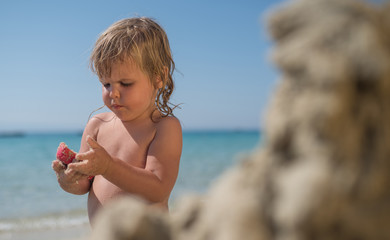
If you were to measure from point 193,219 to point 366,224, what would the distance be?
1.56 ft

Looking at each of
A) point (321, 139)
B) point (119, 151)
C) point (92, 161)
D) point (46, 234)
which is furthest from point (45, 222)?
point (321, 139)

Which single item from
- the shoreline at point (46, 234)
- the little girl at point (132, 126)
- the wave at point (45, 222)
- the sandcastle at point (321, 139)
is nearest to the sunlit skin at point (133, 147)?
the little girl at point (132, 126)

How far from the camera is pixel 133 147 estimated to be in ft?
10.4

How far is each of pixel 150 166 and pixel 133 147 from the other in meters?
0.29

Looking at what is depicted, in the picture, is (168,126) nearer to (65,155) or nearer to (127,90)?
(127,90)

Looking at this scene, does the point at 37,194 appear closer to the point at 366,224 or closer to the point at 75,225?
the point at 75,225

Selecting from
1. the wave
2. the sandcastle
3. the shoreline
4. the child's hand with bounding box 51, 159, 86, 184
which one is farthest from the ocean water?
the sandcastle

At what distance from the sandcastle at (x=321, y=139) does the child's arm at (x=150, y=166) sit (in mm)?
1668

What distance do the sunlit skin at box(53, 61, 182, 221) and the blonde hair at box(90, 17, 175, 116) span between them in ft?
0.27

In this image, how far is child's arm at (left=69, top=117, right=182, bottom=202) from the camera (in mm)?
2549

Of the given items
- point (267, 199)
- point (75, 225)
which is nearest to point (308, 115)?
point (267, 199)

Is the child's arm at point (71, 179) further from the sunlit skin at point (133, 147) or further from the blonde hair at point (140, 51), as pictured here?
the blonde hair at point (140, 51)

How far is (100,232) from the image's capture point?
1118 millimetres

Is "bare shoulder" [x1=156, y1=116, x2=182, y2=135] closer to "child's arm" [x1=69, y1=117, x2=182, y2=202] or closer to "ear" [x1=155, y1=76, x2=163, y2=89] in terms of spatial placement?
"child's arm" [x1=69, y1=117, x2=182, y2=202]
